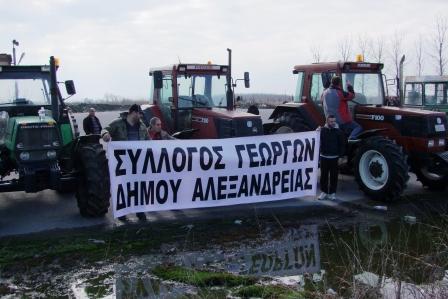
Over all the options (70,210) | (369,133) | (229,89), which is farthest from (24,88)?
(369,133)

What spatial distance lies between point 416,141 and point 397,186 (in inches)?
46.7

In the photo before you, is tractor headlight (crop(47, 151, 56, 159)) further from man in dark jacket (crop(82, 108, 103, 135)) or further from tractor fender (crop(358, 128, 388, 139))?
man in dark jacket (crop(82, 108, 103, 135))

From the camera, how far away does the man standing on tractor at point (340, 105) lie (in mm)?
9625

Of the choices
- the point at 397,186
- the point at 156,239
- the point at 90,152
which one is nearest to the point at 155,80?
the point at 90,152

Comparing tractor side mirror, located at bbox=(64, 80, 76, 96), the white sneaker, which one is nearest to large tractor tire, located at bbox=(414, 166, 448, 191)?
the white sneaker

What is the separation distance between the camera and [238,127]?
9.72 metres

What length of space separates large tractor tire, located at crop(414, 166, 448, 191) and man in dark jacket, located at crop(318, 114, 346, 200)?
1.88m

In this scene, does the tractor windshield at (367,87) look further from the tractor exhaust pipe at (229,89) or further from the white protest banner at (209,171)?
the tractor exhaust pipe at (229,89)

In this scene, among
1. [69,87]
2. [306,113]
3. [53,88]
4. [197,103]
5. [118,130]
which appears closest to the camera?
[118,130]

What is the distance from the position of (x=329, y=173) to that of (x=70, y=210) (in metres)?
4.45

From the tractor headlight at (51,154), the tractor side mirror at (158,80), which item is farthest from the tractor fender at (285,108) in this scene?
the tractor headlight at (51,154)

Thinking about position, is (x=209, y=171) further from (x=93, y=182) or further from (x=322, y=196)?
(x=322, y=196)

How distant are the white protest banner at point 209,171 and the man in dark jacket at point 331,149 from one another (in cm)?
18

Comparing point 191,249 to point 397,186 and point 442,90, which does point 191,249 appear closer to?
point 397,186
